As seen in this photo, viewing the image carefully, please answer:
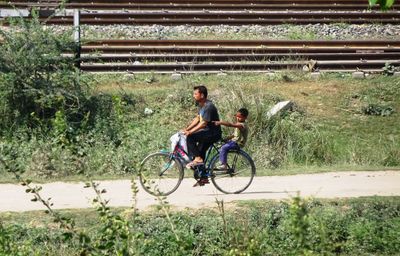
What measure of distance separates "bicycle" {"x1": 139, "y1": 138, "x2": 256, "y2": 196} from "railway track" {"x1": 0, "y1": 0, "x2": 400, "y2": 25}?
9.76 m

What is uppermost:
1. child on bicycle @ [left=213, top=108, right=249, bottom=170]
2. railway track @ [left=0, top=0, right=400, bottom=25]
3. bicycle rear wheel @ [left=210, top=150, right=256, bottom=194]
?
railway track @ [left=0, top=0, right=400, bottom=25]

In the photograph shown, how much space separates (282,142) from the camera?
15.8m

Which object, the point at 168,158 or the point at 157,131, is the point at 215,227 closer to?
the point at 168,158

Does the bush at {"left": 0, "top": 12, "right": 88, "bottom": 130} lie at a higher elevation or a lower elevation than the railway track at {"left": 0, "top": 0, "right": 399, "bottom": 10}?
lower

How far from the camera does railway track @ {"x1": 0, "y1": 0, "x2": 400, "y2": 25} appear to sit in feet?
73.1

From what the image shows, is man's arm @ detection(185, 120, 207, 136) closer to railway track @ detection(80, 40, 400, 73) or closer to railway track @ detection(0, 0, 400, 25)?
railway track @ detection(80, 40, 400, 73)

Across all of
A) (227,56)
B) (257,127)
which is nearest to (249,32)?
(227,56)

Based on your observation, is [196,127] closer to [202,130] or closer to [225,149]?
[202,130]

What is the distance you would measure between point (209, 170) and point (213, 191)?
0.39 metres

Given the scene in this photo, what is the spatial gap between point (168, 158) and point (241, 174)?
1076 millimetres

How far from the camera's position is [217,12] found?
23078 millimetres

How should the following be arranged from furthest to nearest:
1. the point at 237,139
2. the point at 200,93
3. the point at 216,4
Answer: the point at 216,4 < the point at 237,139 < the point at 200,93

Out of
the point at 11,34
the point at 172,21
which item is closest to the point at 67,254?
the point at 11,34

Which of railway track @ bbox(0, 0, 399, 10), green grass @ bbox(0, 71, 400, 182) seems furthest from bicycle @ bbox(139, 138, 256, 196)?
railway track @ bbox(0, 0, 399, 10)
